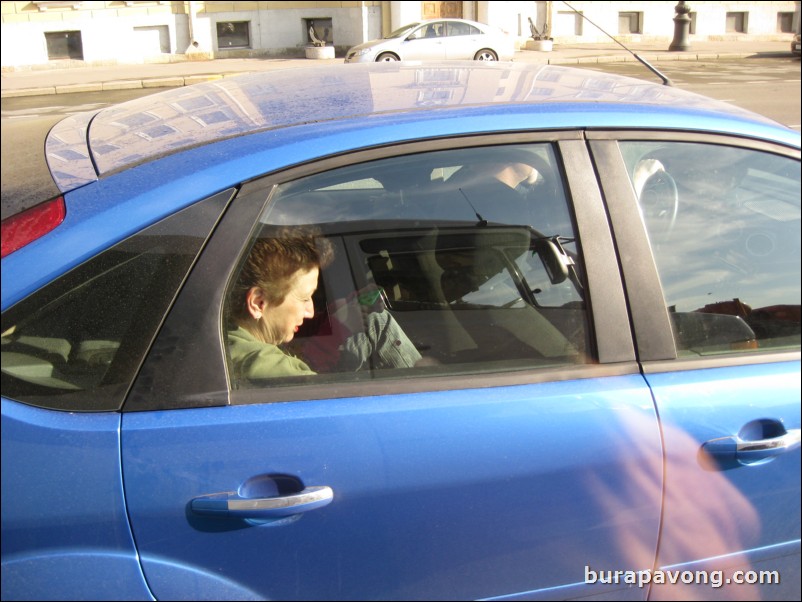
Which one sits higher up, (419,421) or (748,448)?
(419,421)

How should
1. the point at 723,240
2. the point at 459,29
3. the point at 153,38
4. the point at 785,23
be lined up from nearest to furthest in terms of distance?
the point at 723,240 < the point at 459,29 < the point at 153,38 < the point at 785,23

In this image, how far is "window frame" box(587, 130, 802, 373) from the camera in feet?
5.96

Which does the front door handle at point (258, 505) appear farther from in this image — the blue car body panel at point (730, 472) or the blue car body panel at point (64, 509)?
the blue car body panel at point (730, 472)

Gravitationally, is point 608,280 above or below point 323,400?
above

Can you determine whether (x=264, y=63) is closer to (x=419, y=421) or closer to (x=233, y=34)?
(x=233, y=34)

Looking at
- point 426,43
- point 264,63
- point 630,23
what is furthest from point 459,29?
point 630,23

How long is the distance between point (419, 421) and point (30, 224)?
2.90ft

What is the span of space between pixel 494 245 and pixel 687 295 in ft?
1.62

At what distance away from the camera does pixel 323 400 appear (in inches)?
64.9

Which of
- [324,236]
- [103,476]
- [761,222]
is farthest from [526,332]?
[103,476]

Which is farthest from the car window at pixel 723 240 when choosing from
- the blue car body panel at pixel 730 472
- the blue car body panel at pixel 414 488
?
the blue car body panel at pixel 414 488

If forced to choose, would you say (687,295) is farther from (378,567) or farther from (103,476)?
(103,476)

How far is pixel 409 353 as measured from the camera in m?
1.85

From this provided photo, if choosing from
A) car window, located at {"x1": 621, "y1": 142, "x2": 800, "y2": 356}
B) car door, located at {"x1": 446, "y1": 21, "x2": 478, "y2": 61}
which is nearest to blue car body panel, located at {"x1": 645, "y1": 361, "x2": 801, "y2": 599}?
car window, located at {"x1": 621, "y1": 142, "x2": 800, "y2": 356}
